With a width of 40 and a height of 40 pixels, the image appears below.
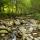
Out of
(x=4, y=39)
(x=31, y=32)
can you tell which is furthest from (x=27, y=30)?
(x=4, y=39)

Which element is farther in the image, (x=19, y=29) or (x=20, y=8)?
(x=20, y=8)

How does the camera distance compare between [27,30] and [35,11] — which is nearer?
[27,30]

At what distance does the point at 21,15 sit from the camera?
210cm

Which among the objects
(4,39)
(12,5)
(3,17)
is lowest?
(4,39)

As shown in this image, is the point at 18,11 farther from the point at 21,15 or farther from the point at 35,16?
the point at 35,16

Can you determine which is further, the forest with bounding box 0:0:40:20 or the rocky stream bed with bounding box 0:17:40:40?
the forest with bounding box 0:0:40:20

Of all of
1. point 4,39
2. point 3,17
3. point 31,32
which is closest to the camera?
point 4,39

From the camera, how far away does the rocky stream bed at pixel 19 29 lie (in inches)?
55.6

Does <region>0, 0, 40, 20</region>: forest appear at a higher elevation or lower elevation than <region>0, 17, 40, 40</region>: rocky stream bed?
higher

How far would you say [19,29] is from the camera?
159 cm

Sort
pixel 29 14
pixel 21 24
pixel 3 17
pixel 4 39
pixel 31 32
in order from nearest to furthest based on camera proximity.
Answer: pixel 4 39 → pixel 31 32 → pixel 21 24 → pixel 3 17 → pixel 29 14

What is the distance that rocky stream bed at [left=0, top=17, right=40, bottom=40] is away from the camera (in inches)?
55.6

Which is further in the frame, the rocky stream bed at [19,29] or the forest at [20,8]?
the forest at [20,8]

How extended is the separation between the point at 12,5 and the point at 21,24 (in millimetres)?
449
